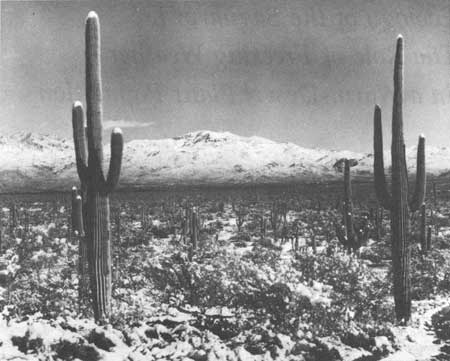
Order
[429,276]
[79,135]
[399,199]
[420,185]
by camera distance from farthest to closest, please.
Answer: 1. [429,276]
2. [420,185]
3. [79,135]
4. [399,199]

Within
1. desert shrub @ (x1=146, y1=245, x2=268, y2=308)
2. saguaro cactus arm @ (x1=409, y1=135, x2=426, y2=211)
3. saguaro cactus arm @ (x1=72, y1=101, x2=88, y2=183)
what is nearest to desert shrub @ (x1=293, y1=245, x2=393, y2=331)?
desert shrub @ (x1=146, y1=245, x2=268, y2=308)

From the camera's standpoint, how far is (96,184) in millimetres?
8281

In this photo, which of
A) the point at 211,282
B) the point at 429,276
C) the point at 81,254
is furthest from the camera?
the point at 429,276

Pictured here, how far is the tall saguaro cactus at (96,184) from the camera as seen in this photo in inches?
323

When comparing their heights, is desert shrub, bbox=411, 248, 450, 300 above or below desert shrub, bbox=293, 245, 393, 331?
below

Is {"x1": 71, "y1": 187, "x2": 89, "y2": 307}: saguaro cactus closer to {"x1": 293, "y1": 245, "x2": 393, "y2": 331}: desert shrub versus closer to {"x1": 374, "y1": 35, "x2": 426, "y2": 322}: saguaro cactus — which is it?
{"x1": 293, "y1": 245, "x2": 393, "y2": 331}: desert shrub

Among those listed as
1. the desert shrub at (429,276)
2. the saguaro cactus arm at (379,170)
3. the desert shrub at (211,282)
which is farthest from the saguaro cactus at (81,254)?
the desert shrub at (429,276)

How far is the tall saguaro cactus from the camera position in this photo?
Answer: 26.9 ft

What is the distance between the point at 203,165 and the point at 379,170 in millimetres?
146358

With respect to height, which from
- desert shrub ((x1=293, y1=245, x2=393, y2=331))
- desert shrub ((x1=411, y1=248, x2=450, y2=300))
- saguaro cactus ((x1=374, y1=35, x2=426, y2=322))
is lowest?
Answer: desert shrub ((x1=411, y1=248, x2=450, y2=300))

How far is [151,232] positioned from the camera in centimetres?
2020

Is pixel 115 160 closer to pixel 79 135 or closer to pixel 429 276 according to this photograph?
pixel 79 135

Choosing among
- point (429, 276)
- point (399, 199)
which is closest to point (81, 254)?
point (399, 199)

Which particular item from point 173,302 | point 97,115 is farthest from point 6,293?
point 97,115
